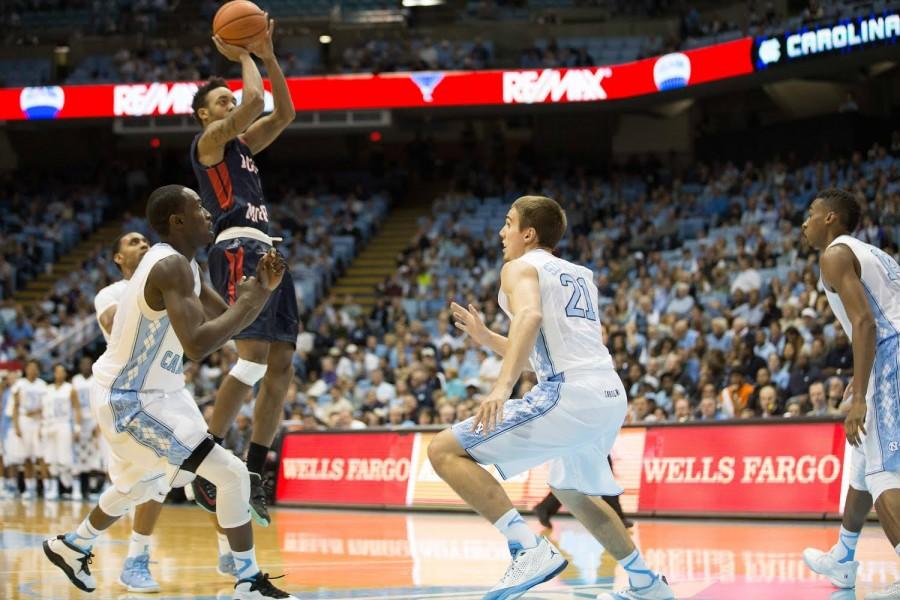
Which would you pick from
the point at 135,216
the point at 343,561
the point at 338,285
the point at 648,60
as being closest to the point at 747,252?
the point at 648,60

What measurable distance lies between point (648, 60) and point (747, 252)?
565cm

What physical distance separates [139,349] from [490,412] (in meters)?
1.87

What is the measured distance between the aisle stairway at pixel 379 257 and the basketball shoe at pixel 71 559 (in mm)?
16882

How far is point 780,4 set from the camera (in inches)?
904

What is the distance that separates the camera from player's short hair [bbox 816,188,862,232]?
21.0ft

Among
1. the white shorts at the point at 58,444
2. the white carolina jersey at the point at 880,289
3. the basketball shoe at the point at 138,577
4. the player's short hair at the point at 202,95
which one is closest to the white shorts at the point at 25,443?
the white shorts at the point at 58,444

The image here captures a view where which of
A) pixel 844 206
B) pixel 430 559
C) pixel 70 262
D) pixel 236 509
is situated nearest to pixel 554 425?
pixel 236 509

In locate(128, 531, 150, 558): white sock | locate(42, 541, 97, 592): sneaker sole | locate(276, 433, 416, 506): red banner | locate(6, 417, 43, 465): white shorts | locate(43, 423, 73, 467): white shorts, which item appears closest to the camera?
locate(42, 541, 97, 592): sneaker sole

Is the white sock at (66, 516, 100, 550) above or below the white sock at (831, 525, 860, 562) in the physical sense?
above

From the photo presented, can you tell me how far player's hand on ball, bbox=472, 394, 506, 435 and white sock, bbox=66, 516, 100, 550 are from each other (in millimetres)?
2474

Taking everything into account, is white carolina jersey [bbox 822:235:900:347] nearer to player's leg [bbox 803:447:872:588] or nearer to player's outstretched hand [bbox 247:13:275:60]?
player's leg [bbox 803:447:872:588]

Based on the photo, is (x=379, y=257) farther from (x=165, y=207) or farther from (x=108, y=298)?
(x=165, y=207)

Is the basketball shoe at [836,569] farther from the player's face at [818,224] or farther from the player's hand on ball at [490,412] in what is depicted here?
the player's hand on ball at [490,412]

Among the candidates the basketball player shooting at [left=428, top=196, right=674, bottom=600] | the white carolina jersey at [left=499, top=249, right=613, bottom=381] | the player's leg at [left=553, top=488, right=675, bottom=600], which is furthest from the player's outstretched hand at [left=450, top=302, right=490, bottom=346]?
the player's leg at [left=553, top=488, right=675, bottom=600]
